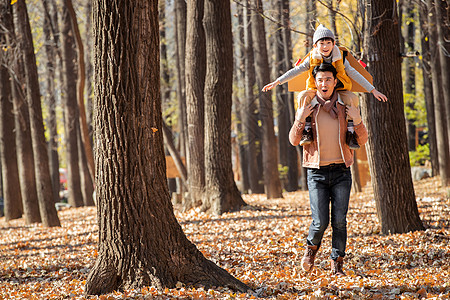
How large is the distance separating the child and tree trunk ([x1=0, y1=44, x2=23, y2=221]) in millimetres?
12176

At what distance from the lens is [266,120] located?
49.8ft

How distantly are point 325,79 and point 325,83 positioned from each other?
1.5 inches

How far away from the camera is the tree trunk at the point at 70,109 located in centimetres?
1842

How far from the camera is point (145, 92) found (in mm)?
4801

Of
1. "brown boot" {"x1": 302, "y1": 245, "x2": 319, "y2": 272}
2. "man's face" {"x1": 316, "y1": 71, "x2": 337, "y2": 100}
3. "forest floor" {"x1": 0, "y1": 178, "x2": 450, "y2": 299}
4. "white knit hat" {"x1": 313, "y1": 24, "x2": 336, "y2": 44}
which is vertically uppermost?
"white knit hat" {"x1": 313, "y1": 24, "x2": 336, "y2": 44}

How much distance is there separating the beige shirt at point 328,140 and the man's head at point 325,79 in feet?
0.73

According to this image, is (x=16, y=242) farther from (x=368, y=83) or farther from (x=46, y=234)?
(x=368, y=83)

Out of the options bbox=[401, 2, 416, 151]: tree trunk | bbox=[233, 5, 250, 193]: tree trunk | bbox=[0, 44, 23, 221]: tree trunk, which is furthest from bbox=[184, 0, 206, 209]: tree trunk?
bbox=[401, 2, 416, 151]: tree trunk

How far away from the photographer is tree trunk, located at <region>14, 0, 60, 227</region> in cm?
1209

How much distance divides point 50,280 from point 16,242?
466 cm

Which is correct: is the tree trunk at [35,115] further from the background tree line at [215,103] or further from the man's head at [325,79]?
the man's head at [325,79]

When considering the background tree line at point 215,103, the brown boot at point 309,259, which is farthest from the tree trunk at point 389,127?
the brown boot at point 309,259

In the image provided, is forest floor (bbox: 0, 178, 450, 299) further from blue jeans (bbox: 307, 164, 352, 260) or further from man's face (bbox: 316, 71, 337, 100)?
man's face (bbox: 316, 71, 337, 100)

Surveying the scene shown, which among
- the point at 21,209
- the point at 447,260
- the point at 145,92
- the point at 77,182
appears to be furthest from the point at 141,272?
the point at 77,182
